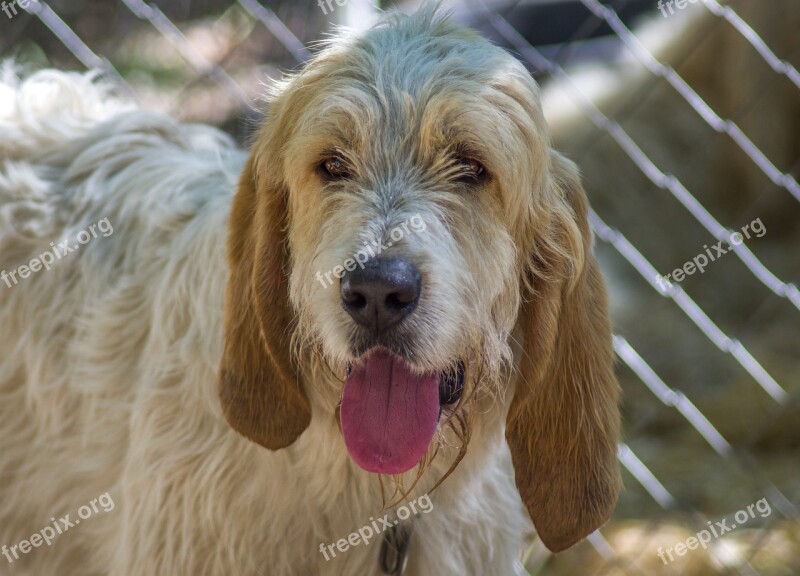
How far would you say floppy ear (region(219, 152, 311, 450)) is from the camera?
248 cm

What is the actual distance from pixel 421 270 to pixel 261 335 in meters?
0.52

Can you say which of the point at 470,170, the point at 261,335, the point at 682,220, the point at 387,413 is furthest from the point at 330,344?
the point at 682,220

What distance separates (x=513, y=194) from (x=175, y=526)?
44.6 inches

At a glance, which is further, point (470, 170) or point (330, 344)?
point (470, 170)

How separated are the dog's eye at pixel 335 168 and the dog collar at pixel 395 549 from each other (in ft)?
2.94

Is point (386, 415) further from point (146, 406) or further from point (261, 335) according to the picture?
point (146, 406)

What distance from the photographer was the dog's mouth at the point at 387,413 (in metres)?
2.29

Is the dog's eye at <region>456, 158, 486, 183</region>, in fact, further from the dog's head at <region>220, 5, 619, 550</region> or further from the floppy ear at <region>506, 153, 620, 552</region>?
the floppy ear at <region>506, 153, 620, 552</region>

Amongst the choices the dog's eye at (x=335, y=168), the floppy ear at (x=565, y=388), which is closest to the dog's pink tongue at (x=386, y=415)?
the floppy ear at (x=565, y=388)

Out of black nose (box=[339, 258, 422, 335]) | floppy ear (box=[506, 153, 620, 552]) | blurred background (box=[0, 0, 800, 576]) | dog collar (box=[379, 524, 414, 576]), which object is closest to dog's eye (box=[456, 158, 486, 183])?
floppy ear (box=[506, 153, 620, 552])

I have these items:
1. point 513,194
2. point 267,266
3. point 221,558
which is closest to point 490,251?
point 513,194

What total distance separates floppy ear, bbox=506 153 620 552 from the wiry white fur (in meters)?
0.14

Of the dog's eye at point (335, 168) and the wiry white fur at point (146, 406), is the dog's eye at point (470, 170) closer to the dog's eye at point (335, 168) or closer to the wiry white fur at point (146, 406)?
the dog's eye at point (335, 168)

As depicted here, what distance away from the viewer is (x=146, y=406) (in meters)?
2.76
